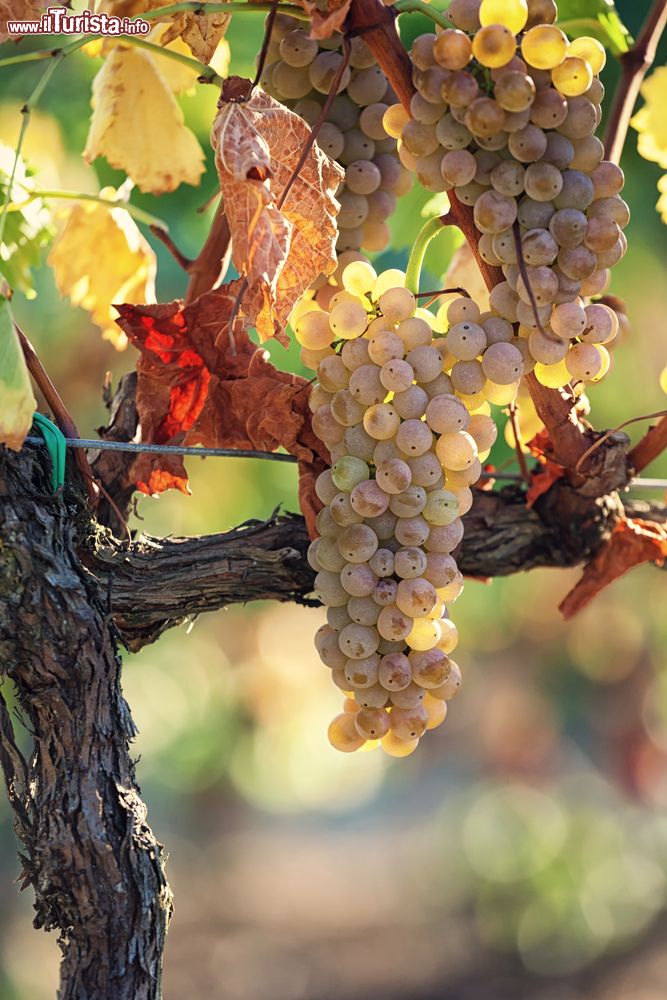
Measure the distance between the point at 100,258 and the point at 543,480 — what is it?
1.32ft

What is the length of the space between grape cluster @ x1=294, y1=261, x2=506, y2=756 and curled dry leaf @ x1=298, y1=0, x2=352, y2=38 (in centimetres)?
14

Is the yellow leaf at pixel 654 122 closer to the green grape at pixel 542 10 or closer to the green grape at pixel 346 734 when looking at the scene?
the green grape at pixel 542 10

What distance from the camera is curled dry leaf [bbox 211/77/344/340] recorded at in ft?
1.71

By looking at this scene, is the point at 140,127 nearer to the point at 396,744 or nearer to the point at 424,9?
the point at 424,9

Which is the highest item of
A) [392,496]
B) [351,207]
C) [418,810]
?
[418,810]

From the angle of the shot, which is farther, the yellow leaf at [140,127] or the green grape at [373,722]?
the yellow leaf at [140,127]

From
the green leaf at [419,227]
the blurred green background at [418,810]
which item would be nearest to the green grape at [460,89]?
the green leaf at [419,227]

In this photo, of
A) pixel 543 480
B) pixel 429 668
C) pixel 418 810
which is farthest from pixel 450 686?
pixel 418 810

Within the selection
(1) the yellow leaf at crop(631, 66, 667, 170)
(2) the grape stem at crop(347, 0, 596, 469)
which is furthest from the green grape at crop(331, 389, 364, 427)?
(1) the yellow leaf at crop(631, 66, 667, 170)

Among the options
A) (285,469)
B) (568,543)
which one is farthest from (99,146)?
(285,469)

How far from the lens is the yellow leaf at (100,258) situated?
838 millimetres

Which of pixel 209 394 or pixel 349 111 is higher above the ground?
pixel 349 111

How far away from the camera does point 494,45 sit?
1.69 feet

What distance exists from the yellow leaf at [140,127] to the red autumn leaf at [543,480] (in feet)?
1.19
